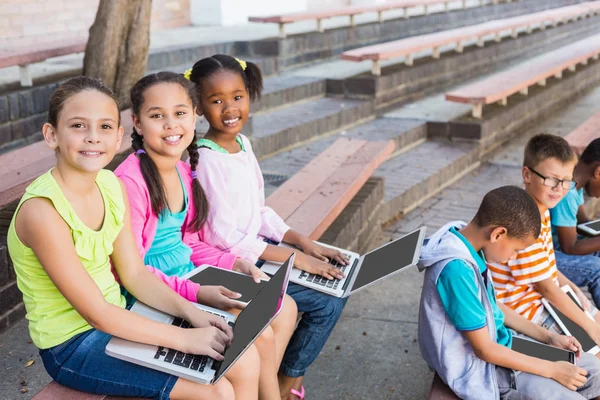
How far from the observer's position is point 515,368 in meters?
2.57

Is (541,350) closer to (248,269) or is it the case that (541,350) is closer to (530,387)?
(530,387)

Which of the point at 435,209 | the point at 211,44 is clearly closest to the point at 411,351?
the point at 435,209

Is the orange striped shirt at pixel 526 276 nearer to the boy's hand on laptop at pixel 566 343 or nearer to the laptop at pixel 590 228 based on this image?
the boy's hand on laptop at pixel 566 343

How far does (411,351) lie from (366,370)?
0.97ft

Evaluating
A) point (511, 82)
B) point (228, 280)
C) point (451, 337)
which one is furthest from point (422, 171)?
point (228, 280)

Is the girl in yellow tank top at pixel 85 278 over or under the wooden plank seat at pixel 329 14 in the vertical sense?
under

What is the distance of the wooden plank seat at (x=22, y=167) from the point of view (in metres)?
3.28

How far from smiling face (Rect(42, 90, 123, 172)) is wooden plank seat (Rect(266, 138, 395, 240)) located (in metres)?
1.43

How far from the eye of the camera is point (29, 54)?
5441mm

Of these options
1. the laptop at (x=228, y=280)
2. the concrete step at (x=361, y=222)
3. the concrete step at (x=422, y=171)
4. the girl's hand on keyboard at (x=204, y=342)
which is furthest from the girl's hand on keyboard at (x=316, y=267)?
the concrete step at (x=422, y=171)

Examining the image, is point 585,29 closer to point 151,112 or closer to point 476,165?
point 476,165

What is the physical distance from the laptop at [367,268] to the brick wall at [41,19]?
621cm

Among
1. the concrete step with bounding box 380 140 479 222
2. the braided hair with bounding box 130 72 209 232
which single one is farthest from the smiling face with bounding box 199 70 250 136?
the concrete step with bounding box 380 140 479 222

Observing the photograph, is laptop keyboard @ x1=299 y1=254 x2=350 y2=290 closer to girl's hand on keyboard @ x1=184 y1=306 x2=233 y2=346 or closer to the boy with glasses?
girl's hand on keyboard @ x1=184 y1=306 x2=233 y2=346
